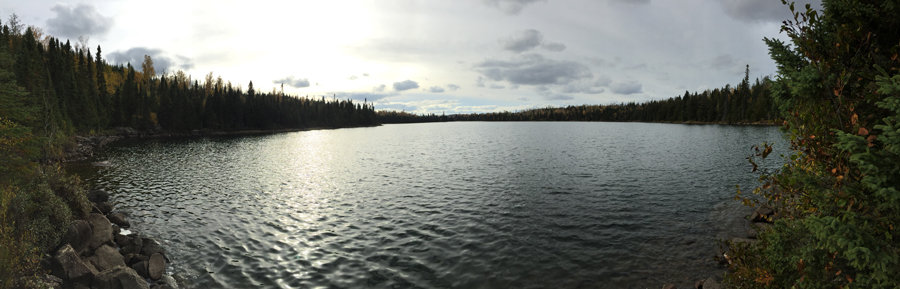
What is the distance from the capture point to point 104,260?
15.7 m

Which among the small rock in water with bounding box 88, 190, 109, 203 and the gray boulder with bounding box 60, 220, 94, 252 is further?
the small rock in water with bounding box 88, 190, 109, 203

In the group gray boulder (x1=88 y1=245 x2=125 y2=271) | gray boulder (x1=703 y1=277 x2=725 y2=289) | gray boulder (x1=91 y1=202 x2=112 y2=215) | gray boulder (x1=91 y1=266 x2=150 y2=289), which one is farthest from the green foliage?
gray boulder (x1=91 y1=202 x2=112 y2=215)

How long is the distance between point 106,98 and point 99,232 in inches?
5709

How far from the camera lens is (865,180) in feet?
19.4

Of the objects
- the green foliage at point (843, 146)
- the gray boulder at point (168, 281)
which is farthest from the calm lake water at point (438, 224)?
the green foliage at point (843, 146)

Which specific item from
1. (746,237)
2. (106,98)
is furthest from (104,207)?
(106,98)

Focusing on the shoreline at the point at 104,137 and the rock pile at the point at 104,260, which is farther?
the shoreline at the point at 104,137

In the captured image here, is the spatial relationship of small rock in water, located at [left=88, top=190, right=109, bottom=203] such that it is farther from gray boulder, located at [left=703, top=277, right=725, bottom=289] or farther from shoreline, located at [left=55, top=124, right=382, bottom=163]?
gray boulder, located at [left=703, top=277, right=725, bottom=289]

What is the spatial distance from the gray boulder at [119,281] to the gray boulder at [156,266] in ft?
5.88

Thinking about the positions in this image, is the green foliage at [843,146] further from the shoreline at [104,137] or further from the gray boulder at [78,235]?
the shoreline at [104,137]

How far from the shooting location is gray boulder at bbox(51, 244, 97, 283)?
13.3 meters

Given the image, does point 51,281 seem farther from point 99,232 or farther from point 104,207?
point 104,207

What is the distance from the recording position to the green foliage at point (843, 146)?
19.4ft

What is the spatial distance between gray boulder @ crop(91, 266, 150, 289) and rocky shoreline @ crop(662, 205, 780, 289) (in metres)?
19.9
